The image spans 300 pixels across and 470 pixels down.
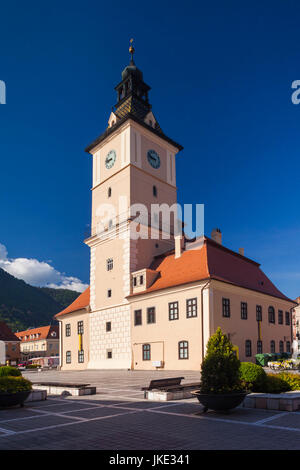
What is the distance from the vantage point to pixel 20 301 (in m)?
129

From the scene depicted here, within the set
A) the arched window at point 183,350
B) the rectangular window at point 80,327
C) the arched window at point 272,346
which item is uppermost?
the rectangular window at point 80,327

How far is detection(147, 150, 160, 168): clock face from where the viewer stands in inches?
1570

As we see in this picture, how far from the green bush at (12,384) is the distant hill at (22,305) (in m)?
116

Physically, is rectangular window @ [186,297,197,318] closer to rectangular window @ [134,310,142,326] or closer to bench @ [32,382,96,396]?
rectangular window @ [134,310,142,326]

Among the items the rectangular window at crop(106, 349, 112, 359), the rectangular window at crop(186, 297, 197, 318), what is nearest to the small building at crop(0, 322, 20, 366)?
the rectangular window at crop(106, 349, 112, 359)

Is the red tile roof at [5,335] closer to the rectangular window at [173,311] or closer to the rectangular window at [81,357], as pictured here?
the rectangular window at [81,357]

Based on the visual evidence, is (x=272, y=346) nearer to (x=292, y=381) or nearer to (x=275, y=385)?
(x=292, y=381)

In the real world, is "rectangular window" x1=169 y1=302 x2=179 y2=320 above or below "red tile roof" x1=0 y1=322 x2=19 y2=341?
above

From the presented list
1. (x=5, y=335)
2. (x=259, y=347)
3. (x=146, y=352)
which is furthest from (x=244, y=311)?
(x=5, y=335)

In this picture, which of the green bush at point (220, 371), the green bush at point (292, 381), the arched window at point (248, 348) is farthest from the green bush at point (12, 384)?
the arched window at point (248, 348)

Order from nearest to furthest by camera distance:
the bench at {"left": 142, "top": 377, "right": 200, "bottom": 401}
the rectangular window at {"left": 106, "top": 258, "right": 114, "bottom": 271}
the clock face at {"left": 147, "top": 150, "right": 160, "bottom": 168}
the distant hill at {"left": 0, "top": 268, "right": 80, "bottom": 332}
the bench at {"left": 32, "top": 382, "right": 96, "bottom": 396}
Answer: the bench at {"left": 142, "top": 377, "right": 200, "bottom": 401} → the bench at {"left": 32, "top": 382, "right": 96, "bottom": 396} → the rectangular window at {"left": 106, "top": 258, "right": 114, "bottom": 271} → the clock face at {"left": 147, "top": 150, "right": 160, "bottom": 168} → the distant hill at {"left": 0, "top": 268, "right": 80, "bottom": 332}

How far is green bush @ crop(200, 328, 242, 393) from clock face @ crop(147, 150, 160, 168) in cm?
3121

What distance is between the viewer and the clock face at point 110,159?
39.9 metres
